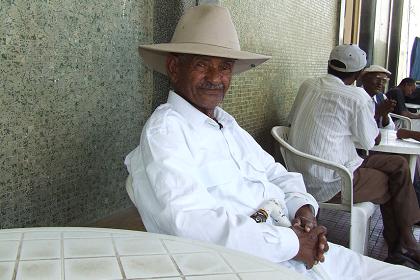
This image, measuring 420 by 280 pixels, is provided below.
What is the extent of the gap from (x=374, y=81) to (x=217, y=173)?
336cm

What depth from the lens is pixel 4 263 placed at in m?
0.97

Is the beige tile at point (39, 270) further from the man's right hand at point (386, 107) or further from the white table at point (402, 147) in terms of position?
the man's right hand at point (386, 107)

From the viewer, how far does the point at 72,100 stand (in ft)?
6.49

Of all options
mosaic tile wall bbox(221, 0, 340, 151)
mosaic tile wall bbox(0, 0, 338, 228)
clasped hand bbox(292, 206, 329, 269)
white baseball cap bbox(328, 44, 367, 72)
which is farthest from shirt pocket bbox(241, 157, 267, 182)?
white baseball cap bbox(328, 44, 367, 72)

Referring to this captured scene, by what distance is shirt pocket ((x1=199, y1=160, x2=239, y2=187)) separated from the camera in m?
1.69

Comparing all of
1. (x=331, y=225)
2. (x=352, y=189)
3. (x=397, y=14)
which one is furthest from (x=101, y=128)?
(x=397, y=14)

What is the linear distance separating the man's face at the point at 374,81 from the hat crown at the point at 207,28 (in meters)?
3.13

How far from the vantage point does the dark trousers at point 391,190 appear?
10.1 feet

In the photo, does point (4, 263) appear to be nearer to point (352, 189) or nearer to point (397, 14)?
point (352, 189)

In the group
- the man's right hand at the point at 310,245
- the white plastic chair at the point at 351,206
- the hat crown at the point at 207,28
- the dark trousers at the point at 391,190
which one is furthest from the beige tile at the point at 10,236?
the dark trousers at the point at 391,190

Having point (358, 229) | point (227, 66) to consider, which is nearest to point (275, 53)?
point (358, 229)

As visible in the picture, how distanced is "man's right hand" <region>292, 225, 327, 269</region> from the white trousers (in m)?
0.12

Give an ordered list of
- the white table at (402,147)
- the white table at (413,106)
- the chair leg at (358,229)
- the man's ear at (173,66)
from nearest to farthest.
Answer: the man's ear at (173,66) < the chair leg at (358,229) < the white table at (402,147) < the white table at (413,106)

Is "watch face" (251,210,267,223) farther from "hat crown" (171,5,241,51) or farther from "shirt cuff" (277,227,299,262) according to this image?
"hat crown" (171,5,241,51)
